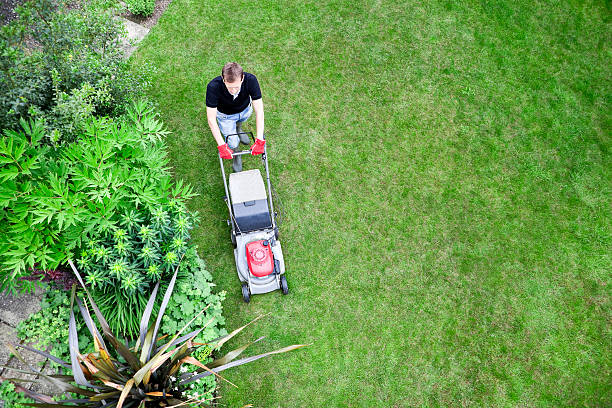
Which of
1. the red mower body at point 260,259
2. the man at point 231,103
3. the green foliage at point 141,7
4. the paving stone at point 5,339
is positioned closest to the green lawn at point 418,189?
the green foliage at point 141,7

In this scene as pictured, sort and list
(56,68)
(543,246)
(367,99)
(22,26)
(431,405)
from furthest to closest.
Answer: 1. (367,99)
2. (543,246)
3. (431,405)
4. (56,68)
5. (22,26)

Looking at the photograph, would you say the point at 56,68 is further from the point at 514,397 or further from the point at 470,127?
the point at 514,397

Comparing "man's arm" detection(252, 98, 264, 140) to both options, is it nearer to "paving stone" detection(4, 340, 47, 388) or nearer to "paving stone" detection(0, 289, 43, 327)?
"paving stone" detection(0, 289, 43, 327)

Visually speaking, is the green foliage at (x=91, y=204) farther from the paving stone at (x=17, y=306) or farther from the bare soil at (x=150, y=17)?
the bare soil at (x=150, y=17)

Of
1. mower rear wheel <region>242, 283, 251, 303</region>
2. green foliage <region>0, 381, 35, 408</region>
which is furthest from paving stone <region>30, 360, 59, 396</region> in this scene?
mower rear wheel <region>242, 283, 251, 303</region>

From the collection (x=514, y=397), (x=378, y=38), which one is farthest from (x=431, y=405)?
(x=378, y=38)

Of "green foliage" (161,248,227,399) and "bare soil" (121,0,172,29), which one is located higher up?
"bare soil" (121,0,172,29)
